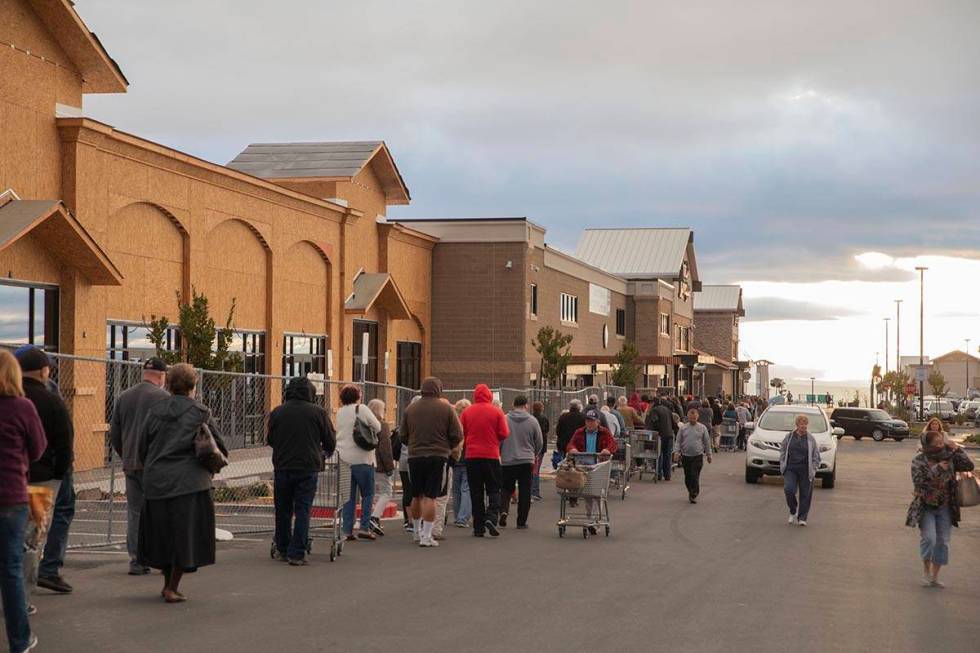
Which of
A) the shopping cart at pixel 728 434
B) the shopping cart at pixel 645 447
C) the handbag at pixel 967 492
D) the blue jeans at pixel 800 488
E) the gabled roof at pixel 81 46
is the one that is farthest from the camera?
the shopping cart at pixel 728 434

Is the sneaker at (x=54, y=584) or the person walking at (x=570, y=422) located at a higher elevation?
the person walking at (x=570, y=422)

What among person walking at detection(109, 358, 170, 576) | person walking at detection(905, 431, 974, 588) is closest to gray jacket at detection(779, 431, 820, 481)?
person walking at detection(905, 431, 974, 588)

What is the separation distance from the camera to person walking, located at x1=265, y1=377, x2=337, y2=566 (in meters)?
12.6

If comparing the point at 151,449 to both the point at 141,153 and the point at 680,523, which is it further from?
the point at 141,153

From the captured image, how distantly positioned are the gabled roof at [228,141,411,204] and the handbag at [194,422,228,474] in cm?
2807

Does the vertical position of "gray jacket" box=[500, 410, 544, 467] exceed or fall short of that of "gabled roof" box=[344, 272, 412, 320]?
it falls short

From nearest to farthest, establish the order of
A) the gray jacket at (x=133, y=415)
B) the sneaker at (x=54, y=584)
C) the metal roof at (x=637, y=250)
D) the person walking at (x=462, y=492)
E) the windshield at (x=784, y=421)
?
the sneaker at (x=54, y=584) < the gray jacket at (x=133, y=415) < the person walking at (x=462, y=492) < the windshield at (x=784, y=421) < the metal roof at (x=637, y=250)

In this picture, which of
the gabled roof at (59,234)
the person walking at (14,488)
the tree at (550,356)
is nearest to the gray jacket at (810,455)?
the gabled roof at (59,234)

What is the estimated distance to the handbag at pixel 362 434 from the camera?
14500mm

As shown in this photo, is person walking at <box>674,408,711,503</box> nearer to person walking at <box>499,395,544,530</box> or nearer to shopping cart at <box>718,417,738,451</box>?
person walking at <box>499,395,544,530</box>

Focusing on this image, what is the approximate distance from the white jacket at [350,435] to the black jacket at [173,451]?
4.14 meters

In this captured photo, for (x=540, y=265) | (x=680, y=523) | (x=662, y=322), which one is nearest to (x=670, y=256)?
(x=662, y=322)

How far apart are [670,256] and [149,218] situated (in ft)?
197

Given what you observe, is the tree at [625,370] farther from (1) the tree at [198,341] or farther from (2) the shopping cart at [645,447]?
(1) the tree at [198,341]
